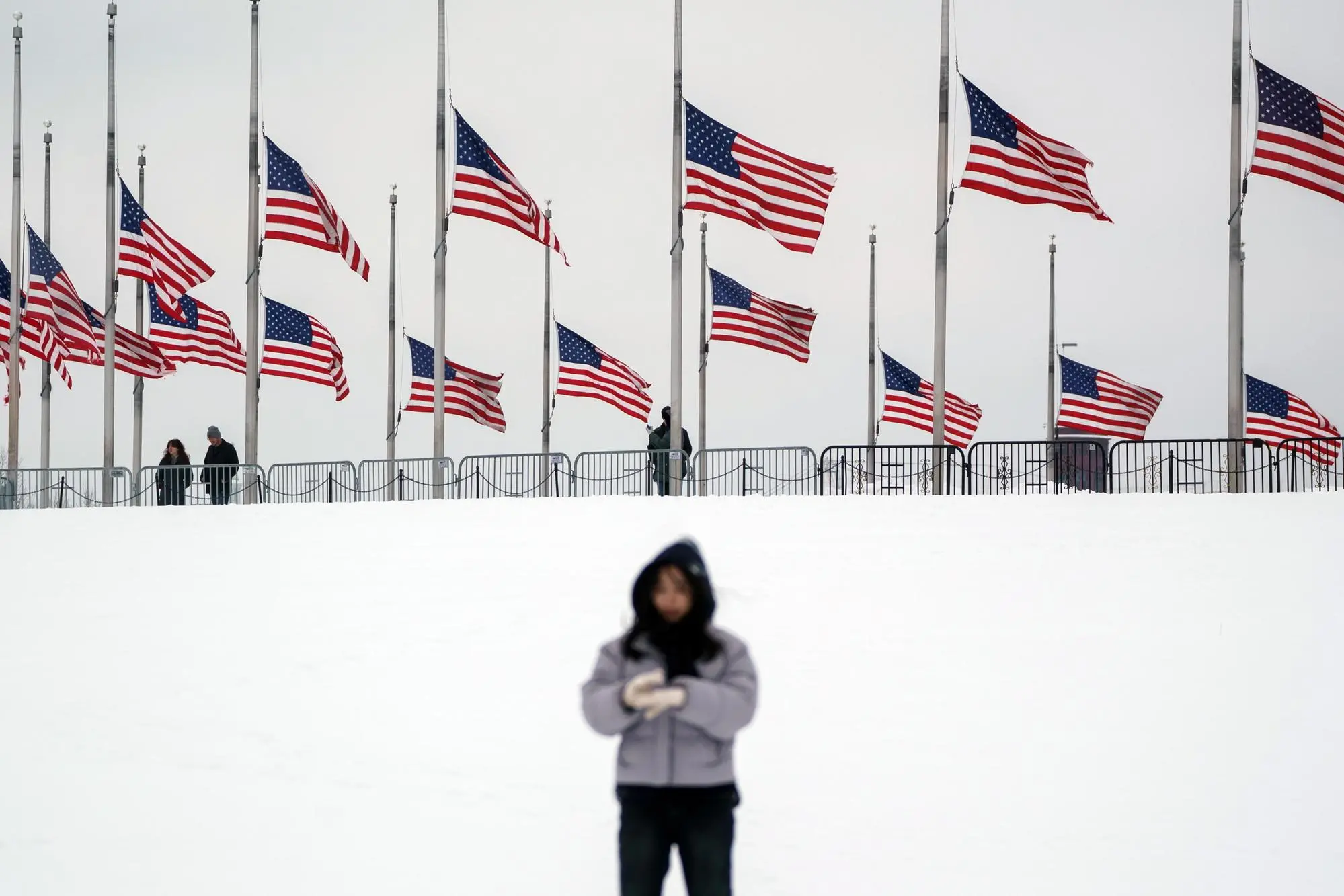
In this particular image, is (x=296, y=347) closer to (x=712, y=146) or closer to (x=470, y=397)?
(x=470, y=397)

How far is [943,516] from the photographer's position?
76.7 ft

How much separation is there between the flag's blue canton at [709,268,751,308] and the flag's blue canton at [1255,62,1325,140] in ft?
32.2

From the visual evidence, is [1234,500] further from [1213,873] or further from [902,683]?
[1213,873]

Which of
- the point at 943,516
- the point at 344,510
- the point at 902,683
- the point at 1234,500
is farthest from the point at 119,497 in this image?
the point at 902,683

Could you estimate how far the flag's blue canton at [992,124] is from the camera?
26.5 metres

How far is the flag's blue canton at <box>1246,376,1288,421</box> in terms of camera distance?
33469 millimetres

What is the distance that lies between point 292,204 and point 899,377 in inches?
516

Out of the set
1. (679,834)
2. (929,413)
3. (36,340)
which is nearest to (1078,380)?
(929,413)

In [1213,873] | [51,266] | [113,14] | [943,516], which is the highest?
[113,14]

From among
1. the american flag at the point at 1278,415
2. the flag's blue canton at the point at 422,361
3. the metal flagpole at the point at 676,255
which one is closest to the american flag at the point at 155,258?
the flag's blue canton at the point at 422,361

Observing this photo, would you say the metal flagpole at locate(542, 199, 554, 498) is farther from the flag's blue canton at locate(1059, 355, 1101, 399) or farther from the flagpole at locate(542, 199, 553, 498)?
the flag's blue canton at locate(1059, 355, 1101, 399)

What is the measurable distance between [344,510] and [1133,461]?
1345 cm

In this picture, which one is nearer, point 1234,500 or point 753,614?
point 753,614

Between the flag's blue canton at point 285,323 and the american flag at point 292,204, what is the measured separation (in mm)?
2526
